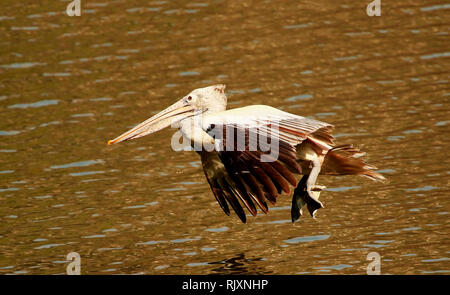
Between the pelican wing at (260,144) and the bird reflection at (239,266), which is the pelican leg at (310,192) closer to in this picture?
the pelican wing at (260,144)

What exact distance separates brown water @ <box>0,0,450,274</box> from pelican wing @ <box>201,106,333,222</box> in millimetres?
801

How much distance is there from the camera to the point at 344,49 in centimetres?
1514

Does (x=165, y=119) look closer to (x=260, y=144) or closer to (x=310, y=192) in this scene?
(x=260, y=144)

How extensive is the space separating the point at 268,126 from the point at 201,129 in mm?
732

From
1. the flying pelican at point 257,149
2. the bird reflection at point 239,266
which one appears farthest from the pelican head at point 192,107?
the bird reflection at point 239,266

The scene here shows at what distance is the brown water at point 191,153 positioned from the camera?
8984mm

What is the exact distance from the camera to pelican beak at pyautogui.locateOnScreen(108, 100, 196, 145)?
29.8 ft

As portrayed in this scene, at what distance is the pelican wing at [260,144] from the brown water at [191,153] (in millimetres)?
801

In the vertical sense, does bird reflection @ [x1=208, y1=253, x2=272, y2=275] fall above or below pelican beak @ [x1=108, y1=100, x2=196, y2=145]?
below

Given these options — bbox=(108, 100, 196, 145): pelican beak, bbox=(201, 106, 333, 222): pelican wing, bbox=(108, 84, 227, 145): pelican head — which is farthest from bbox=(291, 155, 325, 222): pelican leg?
bbox=(108, 100, 196, 145): pelican beak

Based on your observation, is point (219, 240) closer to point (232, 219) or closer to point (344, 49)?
point (232, 219)

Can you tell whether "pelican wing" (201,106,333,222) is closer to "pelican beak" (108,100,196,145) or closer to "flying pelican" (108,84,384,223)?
"flying pelican" (108,84,384,223)
